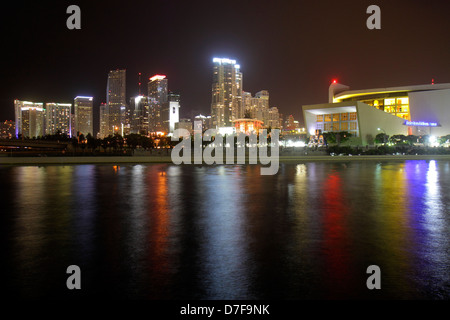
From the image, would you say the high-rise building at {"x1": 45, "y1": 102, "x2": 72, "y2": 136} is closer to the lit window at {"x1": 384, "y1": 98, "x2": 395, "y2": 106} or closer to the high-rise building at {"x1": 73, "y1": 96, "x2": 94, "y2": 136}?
the high-rise building at {"x1": 73, "y1": 96, "x2": 94, "y2": 136}

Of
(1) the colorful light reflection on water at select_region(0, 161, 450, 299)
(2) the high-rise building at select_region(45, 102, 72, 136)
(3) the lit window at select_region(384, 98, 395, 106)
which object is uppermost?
(2) the high-rise building at select_region(45, 102, 72, 136)

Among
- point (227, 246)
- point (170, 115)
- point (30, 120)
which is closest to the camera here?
point (227, 246)

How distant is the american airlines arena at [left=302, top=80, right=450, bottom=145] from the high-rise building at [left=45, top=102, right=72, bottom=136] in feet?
406

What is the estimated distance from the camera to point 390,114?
69812mm

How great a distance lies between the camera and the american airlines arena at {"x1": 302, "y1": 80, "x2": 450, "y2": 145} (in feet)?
217

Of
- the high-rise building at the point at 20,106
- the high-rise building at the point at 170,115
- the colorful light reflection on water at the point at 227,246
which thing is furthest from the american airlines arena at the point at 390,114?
the high-rise building at the point at 20,106

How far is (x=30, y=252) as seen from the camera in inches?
219

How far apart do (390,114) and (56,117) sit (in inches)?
5603

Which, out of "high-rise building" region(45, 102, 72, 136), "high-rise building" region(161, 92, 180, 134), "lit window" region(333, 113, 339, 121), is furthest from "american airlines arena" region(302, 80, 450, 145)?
"high-rise building" region(45, 102, 72, 136)

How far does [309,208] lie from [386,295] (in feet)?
18.5

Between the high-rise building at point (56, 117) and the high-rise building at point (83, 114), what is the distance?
44.6 ft

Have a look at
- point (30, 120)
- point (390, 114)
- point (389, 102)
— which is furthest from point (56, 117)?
point (390, 114)

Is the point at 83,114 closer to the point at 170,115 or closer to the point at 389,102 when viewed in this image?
the point at 170,115
